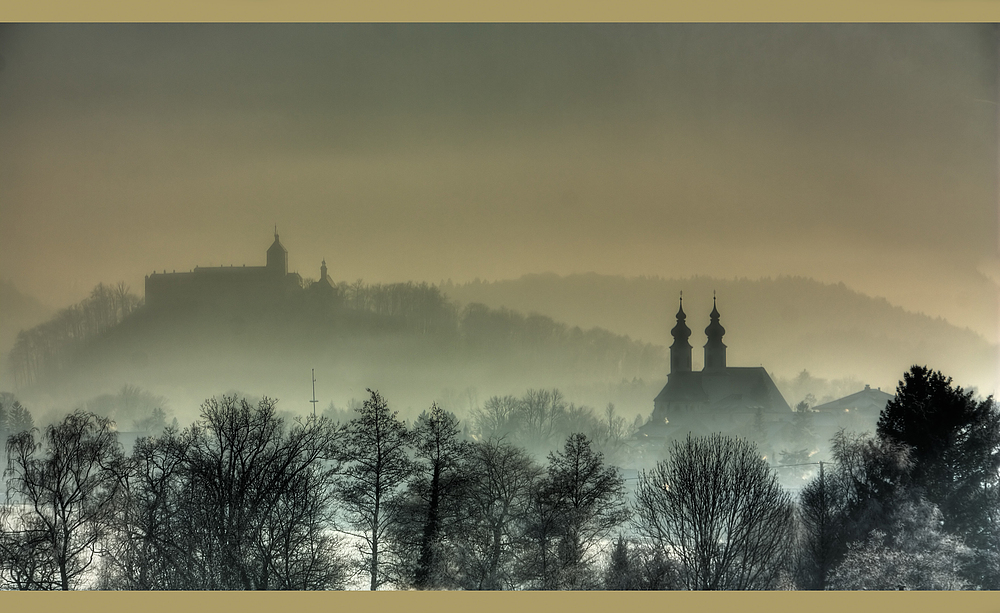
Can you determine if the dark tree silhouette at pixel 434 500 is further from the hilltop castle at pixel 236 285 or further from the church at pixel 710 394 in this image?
the church at pixel 710 394

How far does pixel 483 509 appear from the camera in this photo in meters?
26.4

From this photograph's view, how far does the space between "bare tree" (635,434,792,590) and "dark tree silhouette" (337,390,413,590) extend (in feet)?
24.2

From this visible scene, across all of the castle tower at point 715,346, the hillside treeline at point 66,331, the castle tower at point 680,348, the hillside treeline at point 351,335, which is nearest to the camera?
the hillside treeline at point 66,331

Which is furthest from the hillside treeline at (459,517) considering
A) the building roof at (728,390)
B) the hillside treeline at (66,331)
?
the building roof at (728,390)

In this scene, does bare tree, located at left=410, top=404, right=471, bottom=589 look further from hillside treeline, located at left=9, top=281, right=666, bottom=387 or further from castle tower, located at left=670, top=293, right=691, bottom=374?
castle tower, located at left=670, top=293, right=691, bottom=374

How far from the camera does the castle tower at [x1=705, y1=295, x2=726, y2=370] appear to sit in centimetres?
4652

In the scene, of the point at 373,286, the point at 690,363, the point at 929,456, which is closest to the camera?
the point at 929,456

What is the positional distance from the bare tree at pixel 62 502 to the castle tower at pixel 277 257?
15208 mm

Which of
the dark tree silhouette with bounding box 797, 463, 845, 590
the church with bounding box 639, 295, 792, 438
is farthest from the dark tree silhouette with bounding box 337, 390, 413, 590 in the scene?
the church with bounding box 639, 295, 792, 438

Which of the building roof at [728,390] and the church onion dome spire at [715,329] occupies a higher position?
the church onion dome spire at [715,329]

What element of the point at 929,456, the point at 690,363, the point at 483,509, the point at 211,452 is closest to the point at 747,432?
the point at 690,363

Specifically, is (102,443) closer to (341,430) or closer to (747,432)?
(341,430)

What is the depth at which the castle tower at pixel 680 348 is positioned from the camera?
1863 inches

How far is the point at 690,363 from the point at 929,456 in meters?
28.1
